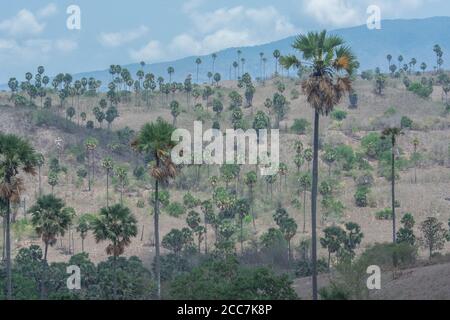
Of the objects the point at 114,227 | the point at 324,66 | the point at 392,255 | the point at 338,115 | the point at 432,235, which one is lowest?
the point at 432,235

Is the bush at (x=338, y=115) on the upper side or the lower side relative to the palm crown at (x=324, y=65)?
upper

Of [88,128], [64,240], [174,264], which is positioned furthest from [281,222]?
[88,128]

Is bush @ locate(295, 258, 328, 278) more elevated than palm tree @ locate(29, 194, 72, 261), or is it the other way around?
palm tree @ locate(29, 194, 72, 261)

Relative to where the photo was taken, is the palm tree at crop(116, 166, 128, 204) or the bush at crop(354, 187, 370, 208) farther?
the bush at crop(354, 187, 370, 208)

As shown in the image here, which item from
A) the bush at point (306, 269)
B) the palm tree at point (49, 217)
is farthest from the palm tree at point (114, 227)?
the bush at point (306, 269)

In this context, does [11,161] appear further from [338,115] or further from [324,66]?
[338,115]

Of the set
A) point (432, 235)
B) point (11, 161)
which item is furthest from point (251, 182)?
point (11, 161)

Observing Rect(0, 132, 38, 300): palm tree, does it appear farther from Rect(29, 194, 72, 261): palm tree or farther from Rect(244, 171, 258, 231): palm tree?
Rect(244, 171, 258, 231): palm tree

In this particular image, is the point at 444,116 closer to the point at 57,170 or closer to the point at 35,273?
the point at 57,170

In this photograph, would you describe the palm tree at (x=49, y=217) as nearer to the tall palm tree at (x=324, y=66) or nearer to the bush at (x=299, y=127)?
the tall palm tree at (x=324, y=66)

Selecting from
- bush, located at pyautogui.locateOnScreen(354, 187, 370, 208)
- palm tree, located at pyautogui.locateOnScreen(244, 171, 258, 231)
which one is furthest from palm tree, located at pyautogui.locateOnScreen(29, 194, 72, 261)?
bush, located at pyautogui.locateOnScreen(354, 187, 370, 208)

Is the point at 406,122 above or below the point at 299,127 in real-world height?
above
